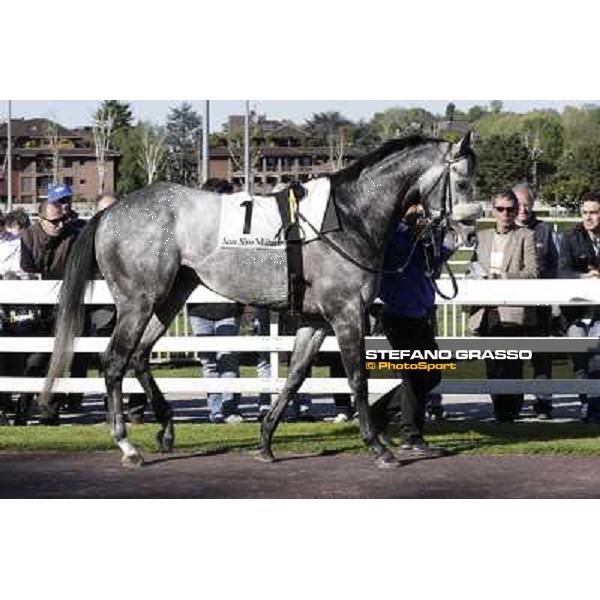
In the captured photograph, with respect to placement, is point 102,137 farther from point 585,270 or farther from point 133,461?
point 133,461

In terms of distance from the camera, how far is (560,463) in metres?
8.58

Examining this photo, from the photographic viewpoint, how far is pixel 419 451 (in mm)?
8859

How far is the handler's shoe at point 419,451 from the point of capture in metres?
8.83

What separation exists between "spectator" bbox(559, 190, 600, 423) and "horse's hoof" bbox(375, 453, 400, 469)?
2.89 m

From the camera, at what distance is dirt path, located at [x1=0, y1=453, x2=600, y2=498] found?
751 cm

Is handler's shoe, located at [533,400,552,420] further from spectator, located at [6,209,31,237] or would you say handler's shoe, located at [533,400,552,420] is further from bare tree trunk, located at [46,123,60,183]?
bare tree trunk, located at [46,123,60,183]

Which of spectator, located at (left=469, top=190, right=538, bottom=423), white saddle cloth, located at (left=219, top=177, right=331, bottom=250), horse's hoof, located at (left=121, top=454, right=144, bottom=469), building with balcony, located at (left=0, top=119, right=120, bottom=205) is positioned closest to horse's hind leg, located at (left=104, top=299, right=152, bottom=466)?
horse's hoof, located at (left=121, top=454, right=144, bottom=469)

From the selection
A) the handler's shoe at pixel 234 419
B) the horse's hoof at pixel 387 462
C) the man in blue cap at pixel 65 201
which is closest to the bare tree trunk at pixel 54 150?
the man in blue cap at pixel 65 201

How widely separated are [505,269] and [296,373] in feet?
9.65

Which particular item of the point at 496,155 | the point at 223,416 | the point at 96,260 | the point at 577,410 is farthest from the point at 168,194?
the point at 496,155

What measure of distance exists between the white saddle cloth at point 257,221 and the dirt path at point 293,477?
5.25 ft

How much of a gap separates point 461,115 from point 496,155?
8175 millimetres

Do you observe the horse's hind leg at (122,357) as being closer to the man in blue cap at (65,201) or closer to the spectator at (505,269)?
the man in blue cap at (65,201)

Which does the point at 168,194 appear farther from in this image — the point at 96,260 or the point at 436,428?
the point at 436,428
